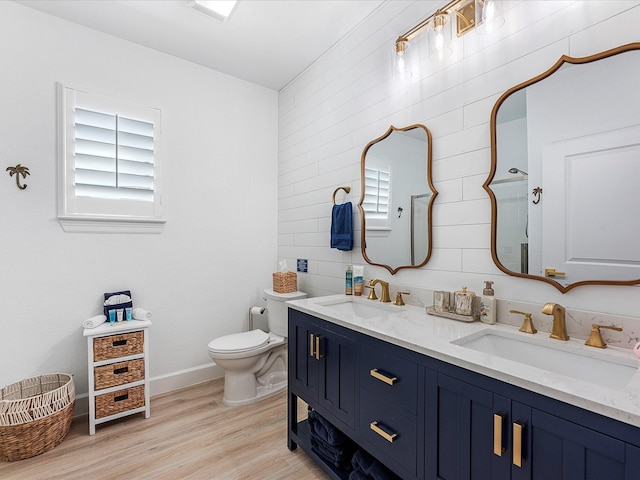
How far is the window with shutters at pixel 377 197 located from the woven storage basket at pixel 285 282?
89 centimetres

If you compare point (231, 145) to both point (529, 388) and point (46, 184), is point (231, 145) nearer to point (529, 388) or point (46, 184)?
point (46, 184)

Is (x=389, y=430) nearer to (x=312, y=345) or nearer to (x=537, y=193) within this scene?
(x=312, y=345)

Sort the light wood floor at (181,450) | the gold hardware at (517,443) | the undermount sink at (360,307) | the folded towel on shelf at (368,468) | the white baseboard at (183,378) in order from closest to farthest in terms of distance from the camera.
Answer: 1. the gold hardware at (517,443)
2. the folded towel on shelf at (368,468)
3. the light wood floor at (181,450)
4. the undermount sink at (360,307)
5. the white baseboard at (183,378)

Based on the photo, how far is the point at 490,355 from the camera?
102 centimetres

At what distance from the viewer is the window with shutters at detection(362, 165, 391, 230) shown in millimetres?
2047

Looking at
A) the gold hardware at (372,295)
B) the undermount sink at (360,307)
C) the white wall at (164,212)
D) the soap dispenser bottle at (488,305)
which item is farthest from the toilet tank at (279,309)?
the soap dispenser bottle at (488,305)

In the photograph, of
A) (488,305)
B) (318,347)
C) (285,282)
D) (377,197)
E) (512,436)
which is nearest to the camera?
(512,436)

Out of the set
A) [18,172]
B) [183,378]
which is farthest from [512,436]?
[18,172]

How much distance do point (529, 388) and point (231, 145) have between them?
280 centimetres

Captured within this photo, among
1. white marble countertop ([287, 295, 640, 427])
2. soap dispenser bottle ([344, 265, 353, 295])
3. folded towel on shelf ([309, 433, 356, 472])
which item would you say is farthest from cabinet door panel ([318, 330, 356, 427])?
soap dispenser bottle ([344, 265, 353, 295])

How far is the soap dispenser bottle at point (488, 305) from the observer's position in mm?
1403

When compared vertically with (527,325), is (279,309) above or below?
below

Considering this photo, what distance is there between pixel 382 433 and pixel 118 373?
1838mm

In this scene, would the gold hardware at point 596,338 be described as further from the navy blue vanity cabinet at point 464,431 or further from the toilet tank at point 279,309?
the toilet tank at point 279,309
